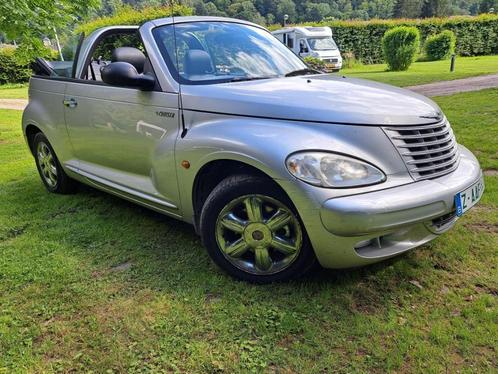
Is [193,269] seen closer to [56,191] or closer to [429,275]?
[429,275]

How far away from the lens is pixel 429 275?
2.84m

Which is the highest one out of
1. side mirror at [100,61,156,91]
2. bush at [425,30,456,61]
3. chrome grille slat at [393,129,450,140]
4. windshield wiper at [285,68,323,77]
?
side mirror at [100,61,156,91]

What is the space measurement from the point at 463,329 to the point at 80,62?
3.84 meters

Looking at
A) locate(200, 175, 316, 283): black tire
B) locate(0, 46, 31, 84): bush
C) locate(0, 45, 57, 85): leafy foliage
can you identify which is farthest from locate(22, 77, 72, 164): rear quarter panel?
locate(0, 46, 31, 84): bush

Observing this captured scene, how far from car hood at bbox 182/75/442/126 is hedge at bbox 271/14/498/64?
2875cm

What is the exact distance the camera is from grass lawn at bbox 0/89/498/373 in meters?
2.20

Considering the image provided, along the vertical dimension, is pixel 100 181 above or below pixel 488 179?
above

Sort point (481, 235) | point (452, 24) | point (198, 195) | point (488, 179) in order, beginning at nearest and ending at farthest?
point (198, 195)
point (481, 235)
point (488, 179)
point (452, 24)

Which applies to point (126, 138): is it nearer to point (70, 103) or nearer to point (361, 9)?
point (70, 103)

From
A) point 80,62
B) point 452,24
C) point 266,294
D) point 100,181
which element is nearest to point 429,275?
point 266,294

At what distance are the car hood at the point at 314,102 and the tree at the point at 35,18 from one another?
423 cm

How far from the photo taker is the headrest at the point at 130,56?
374 cm

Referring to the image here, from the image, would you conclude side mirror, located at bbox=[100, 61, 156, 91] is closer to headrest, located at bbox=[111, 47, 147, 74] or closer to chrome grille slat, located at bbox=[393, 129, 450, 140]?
headrest, located at bbox=[111, 47, 147, 74]

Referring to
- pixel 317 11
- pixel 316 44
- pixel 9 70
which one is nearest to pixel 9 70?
pixel 9 70
